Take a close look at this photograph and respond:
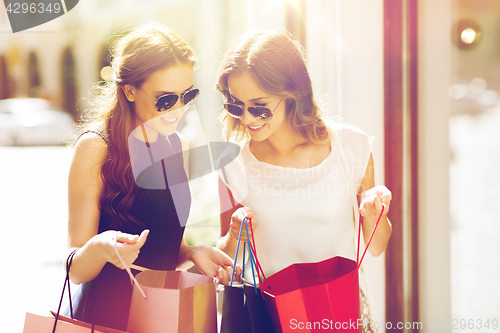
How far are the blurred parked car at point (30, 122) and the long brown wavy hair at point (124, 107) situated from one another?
34.8 inches

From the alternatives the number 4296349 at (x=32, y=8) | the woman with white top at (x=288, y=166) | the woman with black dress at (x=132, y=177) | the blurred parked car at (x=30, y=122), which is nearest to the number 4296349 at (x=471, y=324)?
the woman with white top at (x=288, y=166)

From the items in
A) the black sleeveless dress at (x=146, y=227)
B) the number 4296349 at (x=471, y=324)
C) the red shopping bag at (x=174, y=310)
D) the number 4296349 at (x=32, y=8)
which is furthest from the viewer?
the number 4296349 at (x=32, y=8)

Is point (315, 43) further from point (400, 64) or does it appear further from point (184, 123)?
point (184, 123)

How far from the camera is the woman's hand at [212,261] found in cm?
115

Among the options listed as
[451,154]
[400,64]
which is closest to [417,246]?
[451,154]

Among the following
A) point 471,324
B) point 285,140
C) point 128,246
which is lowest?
point 471,324

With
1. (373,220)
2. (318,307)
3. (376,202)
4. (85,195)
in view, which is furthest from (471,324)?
(85,195)

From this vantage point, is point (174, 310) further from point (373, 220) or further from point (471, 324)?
point (471, 324)

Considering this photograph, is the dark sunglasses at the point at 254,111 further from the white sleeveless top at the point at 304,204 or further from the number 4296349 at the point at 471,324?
the number 4296349 at the point at 471,324

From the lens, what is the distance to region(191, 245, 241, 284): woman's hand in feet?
3.76

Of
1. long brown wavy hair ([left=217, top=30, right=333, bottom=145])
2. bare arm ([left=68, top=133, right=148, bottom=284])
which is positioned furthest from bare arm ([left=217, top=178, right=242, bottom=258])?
bare arm ([left=68, top=133, right=148, bottom=284])

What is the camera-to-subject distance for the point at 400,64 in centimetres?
160

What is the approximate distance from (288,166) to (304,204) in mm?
172

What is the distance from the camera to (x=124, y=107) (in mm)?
1250
